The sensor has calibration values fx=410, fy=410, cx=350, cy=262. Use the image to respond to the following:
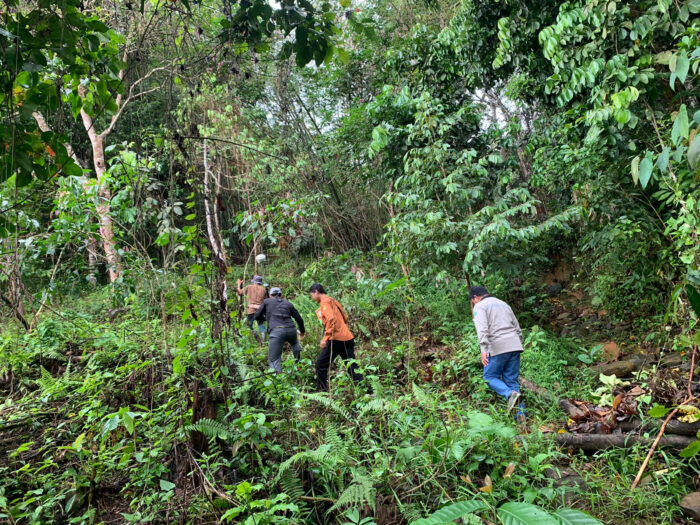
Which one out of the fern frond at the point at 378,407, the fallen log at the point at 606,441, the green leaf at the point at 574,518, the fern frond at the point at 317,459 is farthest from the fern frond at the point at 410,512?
the fallen log at the point at 606,441

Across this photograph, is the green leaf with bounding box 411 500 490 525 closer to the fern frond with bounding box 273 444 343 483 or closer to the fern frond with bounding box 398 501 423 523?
the fern frond with bounding box 398 501 423 523

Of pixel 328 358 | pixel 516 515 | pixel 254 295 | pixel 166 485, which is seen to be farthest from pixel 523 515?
pixel 254 295

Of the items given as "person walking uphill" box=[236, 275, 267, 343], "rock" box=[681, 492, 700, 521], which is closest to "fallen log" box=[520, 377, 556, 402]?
"rock" box=[681, 492, 700, 521]

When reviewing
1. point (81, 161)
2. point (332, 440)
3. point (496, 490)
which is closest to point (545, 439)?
point (496, 490)

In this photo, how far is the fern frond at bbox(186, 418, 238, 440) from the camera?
7.52ft

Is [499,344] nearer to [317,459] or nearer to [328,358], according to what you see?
[328,358]

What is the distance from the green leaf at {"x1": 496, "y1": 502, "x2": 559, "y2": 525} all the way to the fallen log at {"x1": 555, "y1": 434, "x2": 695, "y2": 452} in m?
1.77

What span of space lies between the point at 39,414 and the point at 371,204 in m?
7.91

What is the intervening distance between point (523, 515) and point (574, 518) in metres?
0.22

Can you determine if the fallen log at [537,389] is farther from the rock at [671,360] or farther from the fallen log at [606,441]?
the rock at [671,360]

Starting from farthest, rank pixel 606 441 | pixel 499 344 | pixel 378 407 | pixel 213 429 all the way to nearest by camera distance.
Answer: pixel 499 344
pixel 606 441
pixel 378 407
pixel 213 429

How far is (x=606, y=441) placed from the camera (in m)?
3.06

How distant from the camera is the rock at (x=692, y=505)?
2299 mm

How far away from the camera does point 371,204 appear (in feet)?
33.0
